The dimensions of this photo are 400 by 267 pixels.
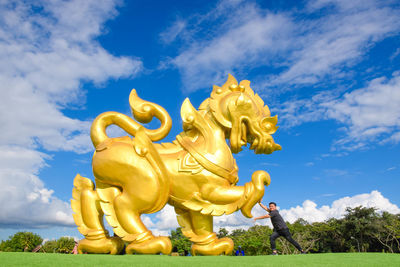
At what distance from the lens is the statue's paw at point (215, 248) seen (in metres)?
4.15

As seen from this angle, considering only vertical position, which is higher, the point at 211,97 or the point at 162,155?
the point at 211,97

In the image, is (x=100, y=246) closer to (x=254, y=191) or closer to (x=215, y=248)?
(x=215, y=248)

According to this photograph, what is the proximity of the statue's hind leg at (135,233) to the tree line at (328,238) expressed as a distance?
10.8 m

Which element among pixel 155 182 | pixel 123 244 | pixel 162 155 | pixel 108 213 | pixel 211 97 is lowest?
pixel 123 244

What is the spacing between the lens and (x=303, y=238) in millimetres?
17078

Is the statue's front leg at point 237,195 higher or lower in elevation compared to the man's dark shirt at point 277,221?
higher

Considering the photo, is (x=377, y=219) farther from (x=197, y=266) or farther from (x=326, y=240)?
(x=197, y=266)

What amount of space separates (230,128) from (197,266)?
2.36 m

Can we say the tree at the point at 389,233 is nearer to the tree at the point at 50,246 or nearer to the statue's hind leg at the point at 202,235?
the statue's hind leg at the point at 202,235

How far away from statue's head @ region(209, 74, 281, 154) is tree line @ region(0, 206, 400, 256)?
34.2ft

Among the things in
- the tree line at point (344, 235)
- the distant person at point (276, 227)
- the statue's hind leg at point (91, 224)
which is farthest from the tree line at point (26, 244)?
the distant person at point (276, 227)

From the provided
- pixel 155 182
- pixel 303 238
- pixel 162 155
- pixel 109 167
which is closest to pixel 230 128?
pixel 162 155

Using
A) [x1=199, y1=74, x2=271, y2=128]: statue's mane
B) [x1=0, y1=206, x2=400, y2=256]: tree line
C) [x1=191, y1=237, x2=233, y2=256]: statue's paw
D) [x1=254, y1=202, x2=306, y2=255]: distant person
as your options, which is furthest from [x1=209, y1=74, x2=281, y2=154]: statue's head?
[x1=0, y1=206, x2=400, y2=256]: tree line

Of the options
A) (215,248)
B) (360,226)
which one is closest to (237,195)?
(215,248)
